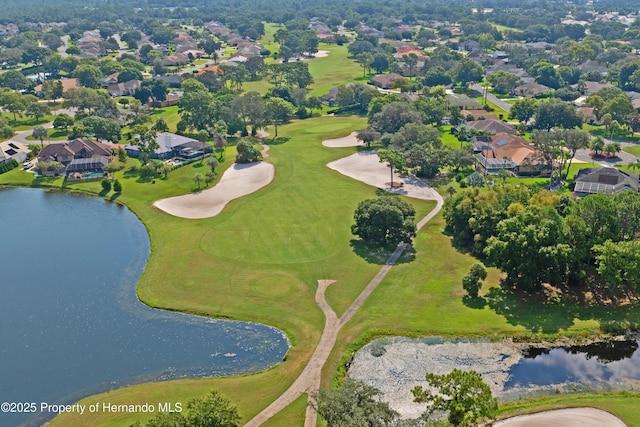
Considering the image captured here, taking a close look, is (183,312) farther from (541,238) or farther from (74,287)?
(541,238)

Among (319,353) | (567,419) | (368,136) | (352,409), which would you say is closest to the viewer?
(352,409)

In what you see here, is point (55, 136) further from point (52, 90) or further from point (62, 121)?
point (52, 90)

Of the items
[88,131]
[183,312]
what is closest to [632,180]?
[183,312]

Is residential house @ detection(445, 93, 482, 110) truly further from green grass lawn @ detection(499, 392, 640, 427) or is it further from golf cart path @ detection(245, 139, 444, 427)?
green grass lawn @ detection(499, 392, 640, 427)

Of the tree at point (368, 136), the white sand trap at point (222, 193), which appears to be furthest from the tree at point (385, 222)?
the tree at point (368, 136)

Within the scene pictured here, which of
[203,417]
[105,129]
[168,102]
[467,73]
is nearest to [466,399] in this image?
[203,417]

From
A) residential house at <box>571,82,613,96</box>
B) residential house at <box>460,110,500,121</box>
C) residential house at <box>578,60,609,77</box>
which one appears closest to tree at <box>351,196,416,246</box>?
residential house at <box>460,110,500,121</box>
